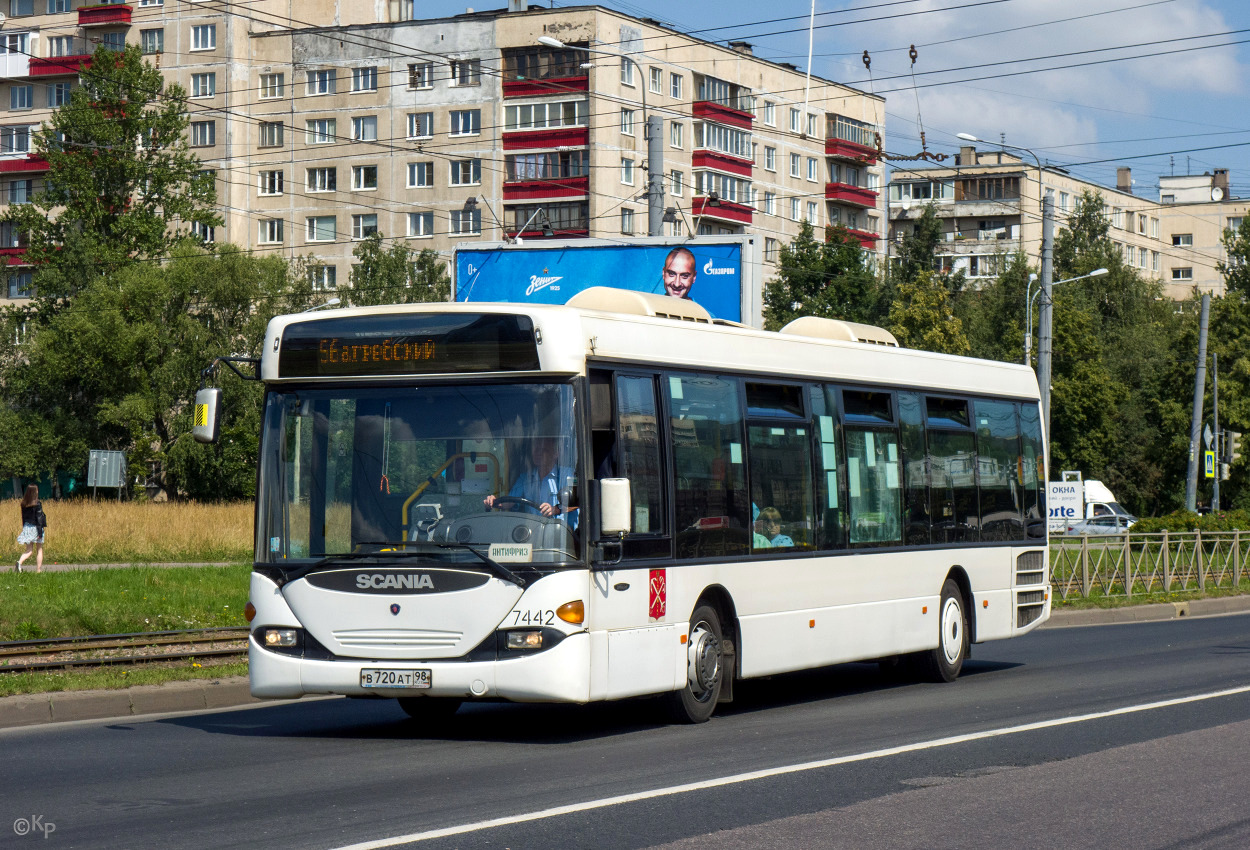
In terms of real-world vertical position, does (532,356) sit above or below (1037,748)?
above

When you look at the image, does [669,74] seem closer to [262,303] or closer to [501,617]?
[262,303]

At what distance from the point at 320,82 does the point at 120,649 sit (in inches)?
2768

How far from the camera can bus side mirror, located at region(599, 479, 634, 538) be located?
35.6ft

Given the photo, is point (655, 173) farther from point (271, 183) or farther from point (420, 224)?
point (271, 183)

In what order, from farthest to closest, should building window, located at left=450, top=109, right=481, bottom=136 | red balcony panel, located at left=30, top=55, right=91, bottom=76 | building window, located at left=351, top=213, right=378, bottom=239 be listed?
red balcony panel, located at left=30, top=55, right=91, bottom=76 → building window, located at left=351, top=213, right=378, bottom=239 → building window, located at left=450, top=109, right=481, bottom=136

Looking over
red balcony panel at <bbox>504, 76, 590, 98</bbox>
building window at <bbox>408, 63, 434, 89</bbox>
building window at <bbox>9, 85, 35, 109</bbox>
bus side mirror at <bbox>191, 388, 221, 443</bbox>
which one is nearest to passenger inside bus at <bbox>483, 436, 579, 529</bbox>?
bus side mirror at <bbox>191, 388, 221, 443</bbox>

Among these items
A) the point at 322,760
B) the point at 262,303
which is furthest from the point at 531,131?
the point at 322,760

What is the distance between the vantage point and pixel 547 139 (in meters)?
78.2

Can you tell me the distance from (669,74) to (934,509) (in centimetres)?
6697

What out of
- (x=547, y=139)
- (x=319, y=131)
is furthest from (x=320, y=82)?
(x=547, y=139)

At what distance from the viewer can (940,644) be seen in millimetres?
15797

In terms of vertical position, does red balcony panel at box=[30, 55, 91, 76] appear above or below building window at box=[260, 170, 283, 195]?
above

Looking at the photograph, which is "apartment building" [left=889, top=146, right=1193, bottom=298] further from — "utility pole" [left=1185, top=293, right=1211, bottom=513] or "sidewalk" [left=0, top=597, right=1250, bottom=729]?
"sidewalk" [left=0, top=597, right=1250, bottom=729]

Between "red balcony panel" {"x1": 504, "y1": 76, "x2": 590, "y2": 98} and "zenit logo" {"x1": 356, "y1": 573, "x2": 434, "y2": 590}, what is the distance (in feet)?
216
